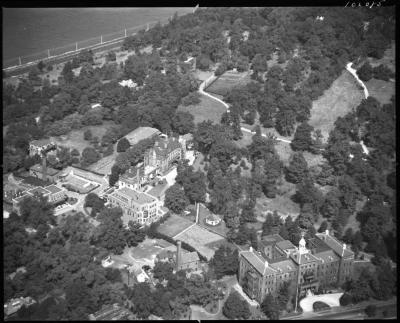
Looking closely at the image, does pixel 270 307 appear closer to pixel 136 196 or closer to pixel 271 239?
pixel 271 239

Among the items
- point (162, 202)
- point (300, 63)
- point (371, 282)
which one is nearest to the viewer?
point (371, 282)

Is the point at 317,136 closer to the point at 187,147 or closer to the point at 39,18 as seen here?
the point at 187,147

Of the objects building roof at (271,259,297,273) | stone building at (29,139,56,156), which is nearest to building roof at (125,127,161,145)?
stone building at (29,139,56,156)

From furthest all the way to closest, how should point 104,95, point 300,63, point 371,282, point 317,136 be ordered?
point 300,63 → point 104,95 → point 317,136 → point 371,282

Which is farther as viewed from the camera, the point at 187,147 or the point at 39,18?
the point at 39,18

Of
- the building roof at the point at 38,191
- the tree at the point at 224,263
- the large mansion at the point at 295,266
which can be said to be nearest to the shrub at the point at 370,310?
the large mansion at the point at 295,266

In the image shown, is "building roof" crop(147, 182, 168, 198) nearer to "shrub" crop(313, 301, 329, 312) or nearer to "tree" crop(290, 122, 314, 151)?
"tree" crop(290, 122, 314, 151)

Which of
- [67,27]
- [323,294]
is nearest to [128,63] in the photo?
[67,27]
